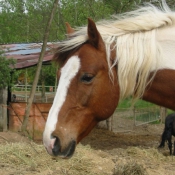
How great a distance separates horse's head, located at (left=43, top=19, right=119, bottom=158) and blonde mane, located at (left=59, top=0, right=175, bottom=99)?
0.22 feet

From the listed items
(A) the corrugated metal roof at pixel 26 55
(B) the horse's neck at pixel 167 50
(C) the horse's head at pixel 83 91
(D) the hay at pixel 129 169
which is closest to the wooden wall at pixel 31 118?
(A) the corrugated metal roof at pixel 26 55

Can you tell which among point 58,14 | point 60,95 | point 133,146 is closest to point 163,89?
point 60,95

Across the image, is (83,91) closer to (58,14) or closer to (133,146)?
(133,146)

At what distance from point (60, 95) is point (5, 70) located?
7472 millimetres

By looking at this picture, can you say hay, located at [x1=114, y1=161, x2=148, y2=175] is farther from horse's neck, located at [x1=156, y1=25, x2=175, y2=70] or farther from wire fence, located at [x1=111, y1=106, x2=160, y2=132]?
wire fence, located at [x1=111, y1=106, x2=160, y2=132]

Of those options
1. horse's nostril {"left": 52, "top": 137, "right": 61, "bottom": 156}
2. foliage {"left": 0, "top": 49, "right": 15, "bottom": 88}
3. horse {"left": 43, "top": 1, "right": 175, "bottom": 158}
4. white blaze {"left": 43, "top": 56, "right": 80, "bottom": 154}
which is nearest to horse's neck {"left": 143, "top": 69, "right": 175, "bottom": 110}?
horse {"left": 43, "top": 1, "right": 175, "bottom": 158}

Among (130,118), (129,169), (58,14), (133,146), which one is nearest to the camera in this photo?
(129,169)

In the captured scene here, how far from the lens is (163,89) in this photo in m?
2.53

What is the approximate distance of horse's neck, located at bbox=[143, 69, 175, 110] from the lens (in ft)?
8.20

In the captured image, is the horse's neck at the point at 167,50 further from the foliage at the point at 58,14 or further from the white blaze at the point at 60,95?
the foliage at the point at 58,14

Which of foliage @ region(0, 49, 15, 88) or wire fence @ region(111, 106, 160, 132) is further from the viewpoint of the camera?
wire fence @ region(111, 106, 160, 132)

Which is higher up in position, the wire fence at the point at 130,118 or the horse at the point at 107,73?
the horse at the point at 107,73

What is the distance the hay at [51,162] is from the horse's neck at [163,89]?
386 centimetres

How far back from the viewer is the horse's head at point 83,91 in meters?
2.41
